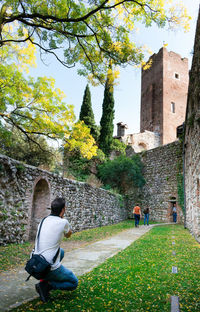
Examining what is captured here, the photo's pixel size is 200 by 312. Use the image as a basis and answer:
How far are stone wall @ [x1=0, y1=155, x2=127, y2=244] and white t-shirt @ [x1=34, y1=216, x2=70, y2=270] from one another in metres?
3.98

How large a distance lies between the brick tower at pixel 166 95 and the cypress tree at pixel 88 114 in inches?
490

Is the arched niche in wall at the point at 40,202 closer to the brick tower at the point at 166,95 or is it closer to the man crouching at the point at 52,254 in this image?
the man crouching at the point at 52,254

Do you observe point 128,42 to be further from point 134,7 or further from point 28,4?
point 28,4

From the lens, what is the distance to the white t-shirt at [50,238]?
2941 mm

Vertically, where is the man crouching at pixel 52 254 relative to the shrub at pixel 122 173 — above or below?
below

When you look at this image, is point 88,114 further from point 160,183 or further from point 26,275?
point 26,275

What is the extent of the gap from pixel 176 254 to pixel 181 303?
348 centimetres

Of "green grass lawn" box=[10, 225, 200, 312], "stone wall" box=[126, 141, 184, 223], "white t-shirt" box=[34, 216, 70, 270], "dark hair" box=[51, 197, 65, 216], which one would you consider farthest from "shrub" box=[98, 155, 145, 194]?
"white t-shirt" box=[34, 216, 70, 270]

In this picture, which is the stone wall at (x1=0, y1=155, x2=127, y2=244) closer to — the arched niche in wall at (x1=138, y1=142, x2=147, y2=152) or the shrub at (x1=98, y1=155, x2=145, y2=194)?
the shrub at (x1=98, y1=155, x2=145, y2=194)

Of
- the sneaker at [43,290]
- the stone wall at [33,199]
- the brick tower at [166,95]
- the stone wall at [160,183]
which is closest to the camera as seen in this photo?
the sneaker at [43,290]

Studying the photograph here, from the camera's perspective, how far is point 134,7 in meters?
6.75

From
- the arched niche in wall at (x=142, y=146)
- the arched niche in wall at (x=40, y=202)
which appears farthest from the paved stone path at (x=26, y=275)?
the arched niche in wall at (x=142, y=146)

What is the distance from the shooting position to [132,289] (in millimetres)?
3455

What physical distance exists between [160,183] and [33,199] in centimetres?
1446
